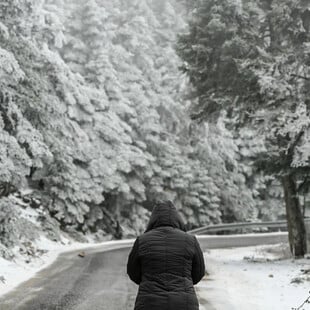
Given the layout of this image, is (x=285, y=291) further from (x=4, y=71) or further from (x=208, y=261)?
(x=4, y=71)

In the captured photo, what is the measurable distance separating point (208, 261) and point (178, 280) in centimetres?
1367

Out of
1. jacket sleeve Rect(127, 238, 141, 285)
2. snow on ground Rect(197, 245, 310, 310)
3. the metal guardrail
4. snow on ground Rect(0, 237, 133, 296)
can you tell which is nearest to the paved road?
snow on ground Rect(0, 237, 133, 296)

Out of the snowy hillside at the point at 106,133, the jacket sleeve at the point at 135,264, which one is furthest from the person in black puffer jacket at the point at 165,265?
the snowy hillside at the point at 106,133

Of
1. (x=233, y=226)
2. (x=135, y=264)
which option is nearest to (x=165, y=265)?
(x=135, y=264)

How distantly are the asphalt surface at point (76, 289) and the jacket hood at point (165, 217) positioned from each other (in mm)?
5309

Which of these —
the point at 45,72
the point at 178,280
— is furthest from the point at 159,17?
the point at 178,280

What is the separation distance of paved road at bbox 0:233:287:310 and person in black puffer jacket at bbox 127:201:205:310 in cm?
524

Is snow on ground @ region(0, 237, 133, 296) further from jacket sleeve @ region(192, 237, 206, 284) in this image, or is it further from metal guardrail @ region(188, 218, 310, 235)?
metal guardrail @ region(188, 218, 310, 235)

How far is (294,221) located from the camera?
15.9 m

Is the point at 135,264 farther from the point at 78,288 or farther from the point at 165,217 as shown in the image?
the point at 78,288

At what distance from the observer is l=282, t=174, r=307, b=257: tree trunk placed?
15805 mm

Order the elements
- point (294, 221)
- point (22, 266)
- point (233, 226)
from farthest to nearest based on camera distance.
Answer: point (233, 226) → point (294, 221) → point (22, 266)

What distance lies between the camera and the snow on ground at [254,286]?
9.65 meters

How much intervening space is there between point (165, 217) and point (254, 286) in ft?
25.6
